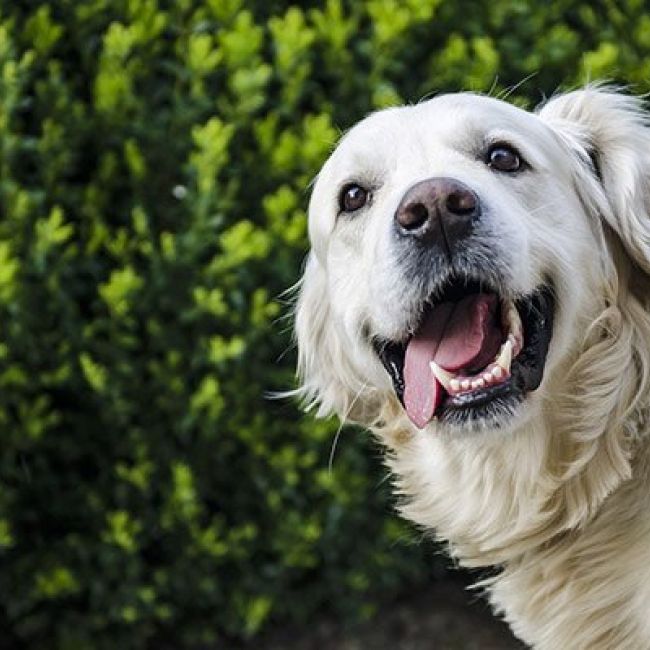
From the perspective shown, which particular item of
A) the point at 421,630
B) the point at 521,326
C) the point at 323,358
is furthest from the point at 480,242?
the point at 421,630

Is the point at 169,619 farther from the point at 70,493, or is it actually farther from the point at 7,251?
the point at 7,251

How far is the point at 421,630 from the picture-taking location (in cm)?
508

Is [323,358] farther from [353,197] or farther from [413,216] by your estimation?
[413,216]

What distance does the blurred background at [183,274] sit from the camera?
427 centimetres

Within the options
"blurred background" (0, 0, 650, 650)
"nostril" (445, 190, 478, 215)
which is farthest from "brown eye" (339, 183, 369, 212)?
"blurred background" (0, 0, 650, 650)

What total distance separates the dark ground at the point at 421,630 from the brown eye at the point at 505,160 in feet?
7.82

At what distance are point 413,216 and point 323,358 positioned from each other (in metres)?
0.91

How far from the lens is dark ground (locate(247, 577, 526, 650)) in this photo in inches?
197

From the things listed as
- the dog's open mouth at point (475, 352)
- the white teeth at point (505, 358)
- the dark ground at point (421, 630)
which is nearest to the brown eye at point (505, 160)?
the dog's open mouth at point (475, 352)

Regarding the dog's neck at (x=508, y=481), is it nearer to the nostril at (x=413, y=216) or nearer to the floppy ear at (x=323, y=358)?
the floppy ear at (x=323, y=358)

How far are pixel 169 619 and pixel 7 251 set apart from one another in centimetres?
147

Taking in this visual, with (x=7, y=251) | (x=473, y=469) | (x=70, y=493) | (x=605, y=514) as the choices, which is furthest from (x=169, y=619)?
(x=605, y=514)

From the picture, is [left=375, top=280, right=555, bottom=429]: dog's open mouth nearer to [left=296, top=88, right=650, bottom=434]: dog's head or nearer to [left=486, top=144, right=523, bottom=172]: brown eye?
[left=296, top=88, right=650, bottom=434]: dog's head

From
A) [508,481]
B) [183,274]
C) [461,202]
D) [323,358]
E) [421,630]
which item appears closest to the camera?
[461,202]
